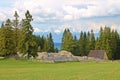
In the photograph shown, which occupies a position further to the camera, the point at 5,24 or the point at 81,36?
the point at 81,36

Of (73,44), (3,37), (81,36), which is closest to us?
(3,37)

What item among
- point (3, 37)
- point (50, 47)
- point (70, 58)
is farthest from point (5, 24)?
point (50, 47)

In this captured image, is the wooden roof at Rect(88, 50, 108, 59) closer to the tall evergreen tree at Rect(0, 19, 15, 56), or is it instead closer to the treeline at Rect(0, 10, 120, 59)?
the treeline at Rect(0, 10, 120, 59)

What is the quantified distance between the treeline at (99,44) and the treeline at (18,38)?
3318 cm

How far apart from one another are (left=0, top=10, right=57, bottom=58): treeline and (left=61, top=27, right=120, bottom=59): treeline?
109ft

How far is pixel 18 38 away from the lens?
103 metres

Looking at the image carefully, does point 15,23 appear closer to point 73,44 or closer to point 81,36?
point 73,44

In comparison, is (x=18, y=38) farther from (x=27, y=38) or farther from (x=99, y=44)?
(x=99, y=44)

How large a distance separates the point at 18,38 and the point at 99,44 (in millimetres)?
43455

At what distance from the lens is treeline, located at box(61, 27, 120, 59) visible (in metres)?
130

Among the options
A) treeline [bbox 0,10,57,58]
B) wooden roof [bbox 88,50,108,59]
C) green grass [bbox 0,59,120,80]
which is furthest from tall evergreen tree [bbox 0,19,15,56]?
green grass [bbox 0,59,120,80]

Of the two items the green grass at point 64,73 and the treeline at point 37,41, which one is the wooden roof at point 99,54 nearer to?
the treeline at point 37,41

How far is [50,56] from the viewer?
338ft

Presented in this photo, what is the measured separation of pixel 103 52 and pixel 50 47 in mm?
34077
